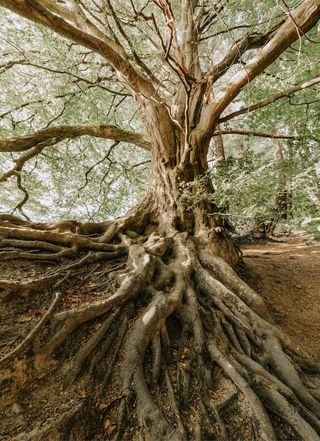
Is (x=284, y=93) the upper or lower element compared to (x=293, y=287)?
upper

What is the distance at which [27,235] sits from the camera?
324 centimetres

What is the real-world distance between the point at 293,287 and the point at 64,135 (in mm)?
5450

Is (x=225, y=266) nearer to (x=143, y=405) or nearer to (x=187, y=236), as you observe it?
(x=187, y=236)

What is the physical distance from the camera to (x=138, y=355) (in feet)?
6.82

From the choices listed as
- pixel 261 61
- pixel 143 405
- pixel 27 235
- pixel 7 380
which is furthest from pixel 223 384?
pixel 261 61

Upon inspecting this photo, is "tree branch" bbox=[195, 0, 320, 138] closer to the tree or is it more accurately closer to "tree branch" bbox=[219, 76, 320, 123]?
the tree

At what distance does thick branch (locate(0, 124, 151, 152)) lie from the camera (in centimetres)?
430

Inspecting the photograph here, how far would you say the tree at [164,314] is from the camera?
1791 mm

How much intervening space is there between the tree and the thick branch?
29mm

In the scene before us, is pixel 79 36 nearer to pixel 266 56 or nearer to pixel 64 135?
pixel 64 135

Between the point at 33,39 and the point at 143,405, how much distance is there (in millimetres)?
7872

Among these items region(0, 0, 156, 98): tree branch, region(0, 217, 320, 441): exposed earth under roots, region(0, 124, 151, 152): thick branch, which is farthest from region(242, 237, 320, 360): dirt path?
region(0, 124, 151, 152): thick branch

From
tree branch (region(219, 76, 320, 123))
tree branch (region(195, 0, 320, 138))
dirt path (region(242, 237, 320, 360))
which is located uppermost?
tree branch (region(195, 0, 320, 138))

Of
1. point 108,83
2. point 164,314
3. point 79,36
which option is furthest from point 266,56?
point 108,83
